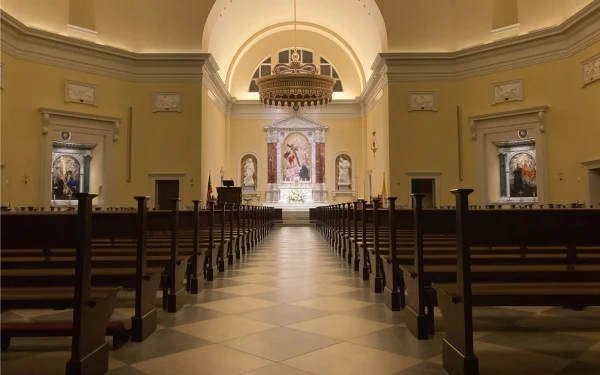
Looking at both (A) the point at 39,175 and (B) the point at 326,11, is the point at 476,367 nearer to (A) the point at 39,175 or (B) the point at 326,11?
(A) the point at 39,175

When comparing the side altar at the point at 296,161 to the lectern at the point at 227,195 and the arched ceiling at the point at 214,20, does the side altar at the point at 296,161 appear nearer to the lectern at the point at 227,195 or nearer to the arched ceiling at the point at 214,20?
the arched ceiling at the point at 214,20

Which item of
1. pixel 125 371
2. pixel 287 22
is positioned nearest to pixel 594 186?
pixel 125 371

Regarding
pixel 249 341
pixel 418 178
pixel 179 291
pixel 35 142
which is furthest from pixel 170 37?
pixel 249 341

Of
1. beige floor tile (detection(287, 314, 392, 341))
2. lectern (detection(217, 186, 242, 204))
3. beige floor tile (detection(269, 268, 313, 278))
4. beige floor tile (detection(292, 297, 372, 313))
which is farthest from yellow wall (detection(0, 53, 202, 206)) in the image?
beige floor tile (detection(287, 314, 392, 341))

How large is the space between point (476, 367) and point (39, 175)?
1403 cm

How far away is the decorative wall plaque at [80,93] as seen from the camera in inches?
550

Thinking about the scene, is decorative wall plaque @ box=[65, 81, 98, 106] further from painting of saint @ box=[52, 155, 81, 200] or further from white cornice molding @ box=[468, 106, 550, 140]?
white cornice molding @ box=[468, 106, 550, 140]

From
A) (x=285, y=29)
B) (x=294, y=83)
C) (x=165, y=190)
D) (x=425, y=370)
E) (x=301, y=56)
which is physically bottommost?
(x=425, y=370)

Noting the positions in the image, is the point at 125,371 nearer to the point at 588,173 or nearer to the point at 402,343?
the point at 402,343

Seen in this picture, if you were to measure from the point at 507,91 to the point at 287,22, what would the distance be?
40.0 feet

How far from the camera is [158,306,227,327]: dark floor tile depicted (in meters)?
3.63

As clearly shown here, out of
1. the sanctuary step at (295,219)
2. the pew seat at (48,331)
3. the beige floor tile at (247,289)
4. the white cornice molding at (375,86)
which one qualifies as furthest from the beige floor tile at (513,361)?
the sanctuary step at (295,219)

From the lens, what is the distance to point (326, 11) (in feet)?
67.9

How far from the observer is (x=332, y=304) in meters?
4.23
